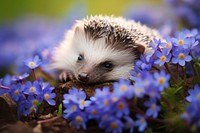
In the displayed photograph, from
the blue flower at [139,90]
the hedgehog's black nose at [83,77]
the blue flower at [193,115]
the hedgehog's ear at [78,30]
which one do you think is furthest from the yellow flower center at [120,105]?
the hedgehog's ear at [78,30]

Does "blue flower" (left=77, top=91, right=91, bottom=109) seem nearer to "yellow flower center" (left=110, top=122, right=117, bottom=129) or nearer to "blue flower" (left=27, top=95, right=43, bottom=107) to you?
"yellow flower center" (left=110, top=122, right=117, bottom=129)

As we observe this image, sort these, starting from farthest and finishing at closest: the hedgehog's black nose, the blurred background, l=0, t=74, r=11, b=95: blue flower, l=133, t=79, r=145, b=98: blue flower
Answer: the blurred background → the hedgehog's black nose → l=0, t=74, r=11, b=95: blue flower → l=133, t=79, r=145, b=98: blue flower

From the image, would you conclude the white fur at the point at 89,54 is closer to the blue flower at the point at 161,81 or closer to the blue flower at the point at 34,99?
the blue flower at the point at 34,99

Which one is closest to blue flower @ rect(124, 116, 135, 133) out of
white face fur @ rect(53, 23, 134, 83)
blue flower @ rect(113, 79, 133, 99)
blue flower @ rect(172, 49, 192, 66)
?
blue flower @ rect(113, 79, 133, 99)

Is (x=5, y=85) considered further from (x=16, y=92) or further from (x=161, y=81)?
(x=161, y=81)

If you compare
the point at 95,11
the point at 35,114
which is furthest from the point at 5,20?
the point at 35,114

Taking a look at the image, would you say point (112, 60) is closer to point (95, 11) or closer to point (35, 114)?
point (35, 114)

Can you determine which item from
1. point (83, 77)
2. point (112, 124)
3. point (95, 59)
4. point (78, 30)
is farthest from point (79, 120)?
point (78, 30)
